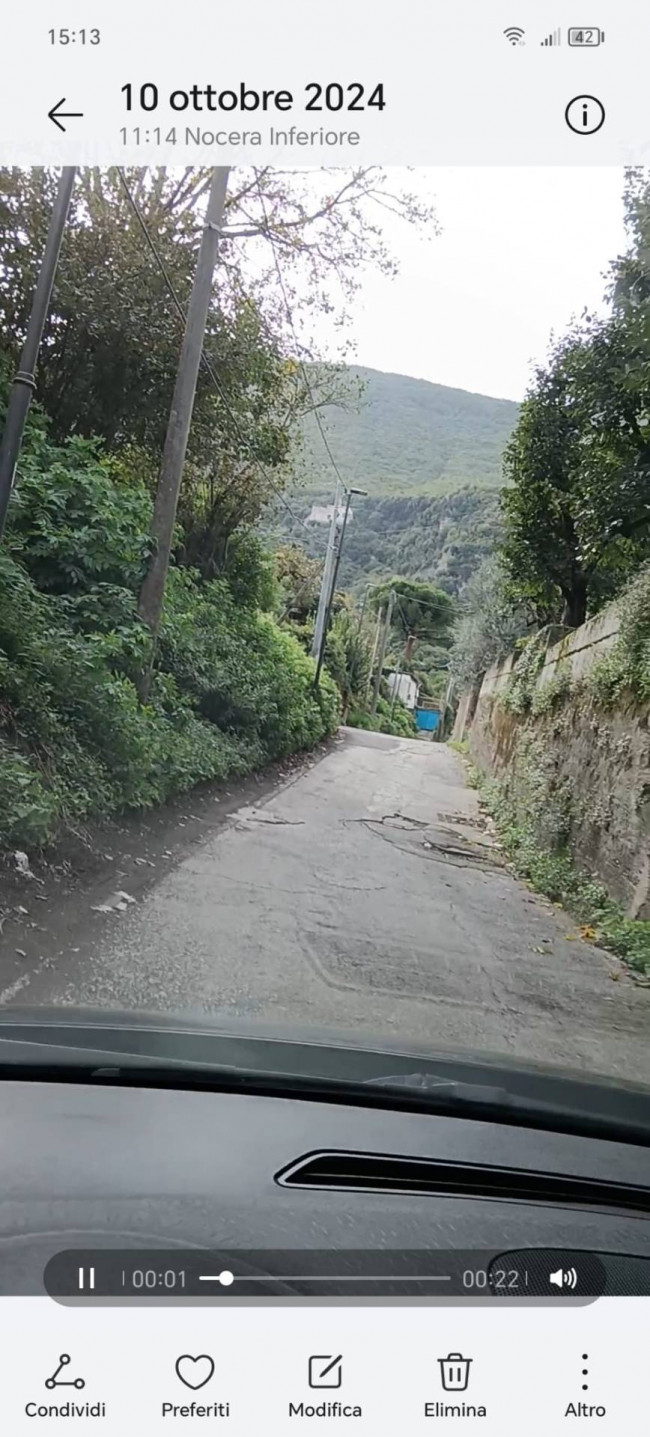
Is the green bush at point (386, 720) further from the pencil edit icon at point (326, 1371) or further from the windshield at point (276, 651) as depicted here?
the pencil edit icon at point (326, 1371)

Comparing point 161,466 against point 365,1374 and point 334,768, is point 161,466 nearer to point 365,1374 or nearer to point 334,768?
point 334,768

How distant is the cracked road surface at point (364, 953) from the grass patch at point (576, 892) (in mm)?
120

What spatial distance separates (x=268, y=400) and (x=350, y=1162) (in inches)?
322

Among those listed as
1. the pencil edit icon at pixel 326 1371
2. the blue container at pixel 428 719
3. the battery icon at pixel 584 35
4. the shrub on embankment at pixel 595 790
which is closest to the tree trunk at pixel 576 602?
the shrub on embankment at pixel 595 790

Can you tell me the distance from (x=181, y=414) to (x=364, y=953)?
4.49 m

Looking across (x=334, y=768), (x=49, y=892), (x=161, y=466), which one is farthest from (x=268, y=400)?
(x=49, y=892)

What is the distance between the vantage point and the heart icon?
0.95 m

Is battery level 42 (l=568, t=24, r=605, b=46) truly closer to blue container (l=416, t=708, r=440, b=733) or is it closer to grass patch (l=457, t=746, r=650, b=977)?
grass patch (l=457, t=746, r=650, b=977)

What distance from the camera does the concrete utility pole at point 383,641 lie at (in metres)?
15.5

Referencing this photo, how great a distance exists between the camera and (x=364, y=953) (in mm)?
4043

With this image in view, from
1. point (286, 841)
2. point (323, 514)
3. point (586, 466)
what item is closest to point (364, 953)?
point (286, 841)

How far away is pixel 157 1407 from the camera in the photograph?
3.10 feet

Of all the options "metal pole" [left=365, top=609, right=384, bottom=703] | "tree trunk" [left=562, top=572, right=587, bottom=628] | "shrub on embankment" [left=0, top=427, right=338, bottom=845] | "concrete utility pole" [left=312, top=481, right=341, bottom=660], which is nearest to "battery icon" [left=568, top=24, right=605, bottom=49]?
"shrub on embankment" [left=0, top=427, right=338, bottom=845]

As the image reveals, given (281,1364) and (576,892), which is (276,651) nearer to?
(576,892)
